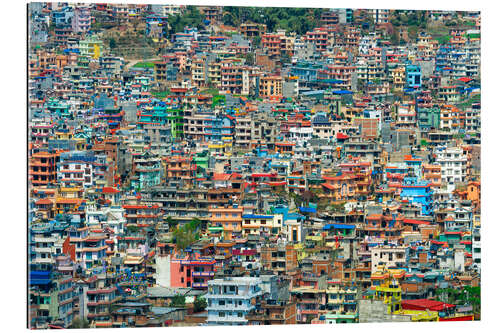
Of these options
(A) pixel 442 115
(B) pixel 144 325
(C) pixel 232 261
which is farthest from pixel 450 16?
(B) pixel 144 325

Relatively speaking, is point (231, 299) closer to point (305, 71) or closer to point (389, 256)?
point (389, 256)

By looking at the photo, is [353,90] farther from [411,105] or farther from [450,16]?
[450,16]

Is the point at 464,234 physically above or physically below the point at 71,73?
below

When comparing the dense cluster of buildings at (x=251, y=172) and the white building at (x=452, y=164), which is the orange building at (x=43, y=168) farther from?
the white building at (x=452, y=164)

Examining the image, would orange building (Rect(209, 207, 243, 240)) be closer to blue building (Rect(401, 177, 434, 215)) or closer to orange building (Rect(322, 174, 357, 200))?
orange building (Rect(322, 174, 357, 200))

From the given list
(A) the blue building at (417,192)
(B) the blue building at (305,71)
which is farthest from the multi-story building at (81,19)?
(A) the blue building at (417,192)

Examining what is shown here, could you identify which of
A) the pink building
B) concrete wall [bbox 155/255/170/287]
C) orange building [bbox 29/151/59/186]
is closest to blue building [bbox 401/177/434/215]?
the pink building
